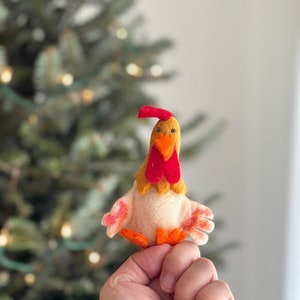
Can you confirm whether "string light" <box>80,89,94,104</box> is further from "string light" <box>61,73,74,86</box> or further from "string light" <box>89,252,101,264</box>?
"string light" <box>89,252,101,264</box>

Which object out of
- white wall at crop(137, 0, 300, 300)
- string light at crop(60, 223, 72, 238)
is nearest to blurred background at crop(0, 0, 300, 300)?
string light at crop(60, 223, 72, 238)

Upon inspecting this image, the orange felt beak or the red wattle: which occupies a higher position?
the orange felt beak

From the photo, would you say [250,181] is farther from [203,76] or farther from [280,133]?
[203,76]

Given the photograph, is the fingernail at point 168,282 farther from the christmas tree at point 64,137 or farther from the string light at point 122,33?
the string light at point 122,33

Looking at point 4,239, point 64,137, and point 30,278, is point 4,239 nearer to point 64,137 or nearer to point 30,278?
point 30,278

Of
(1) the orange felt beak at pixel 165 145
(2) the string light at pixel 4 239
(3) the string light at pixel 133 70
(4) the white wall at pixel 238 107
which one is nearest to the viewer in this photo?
(1) the orange felt beak at pixel 165 145

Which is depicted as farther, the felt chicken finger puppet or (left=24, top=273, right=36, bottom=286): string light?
(left=24, top=273, right=36, bottom=286): string light

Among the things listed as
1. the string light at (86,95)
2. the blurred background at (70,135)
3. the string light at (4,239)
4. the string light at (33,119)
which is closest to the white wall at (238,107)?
the blurred background at (70,135)
